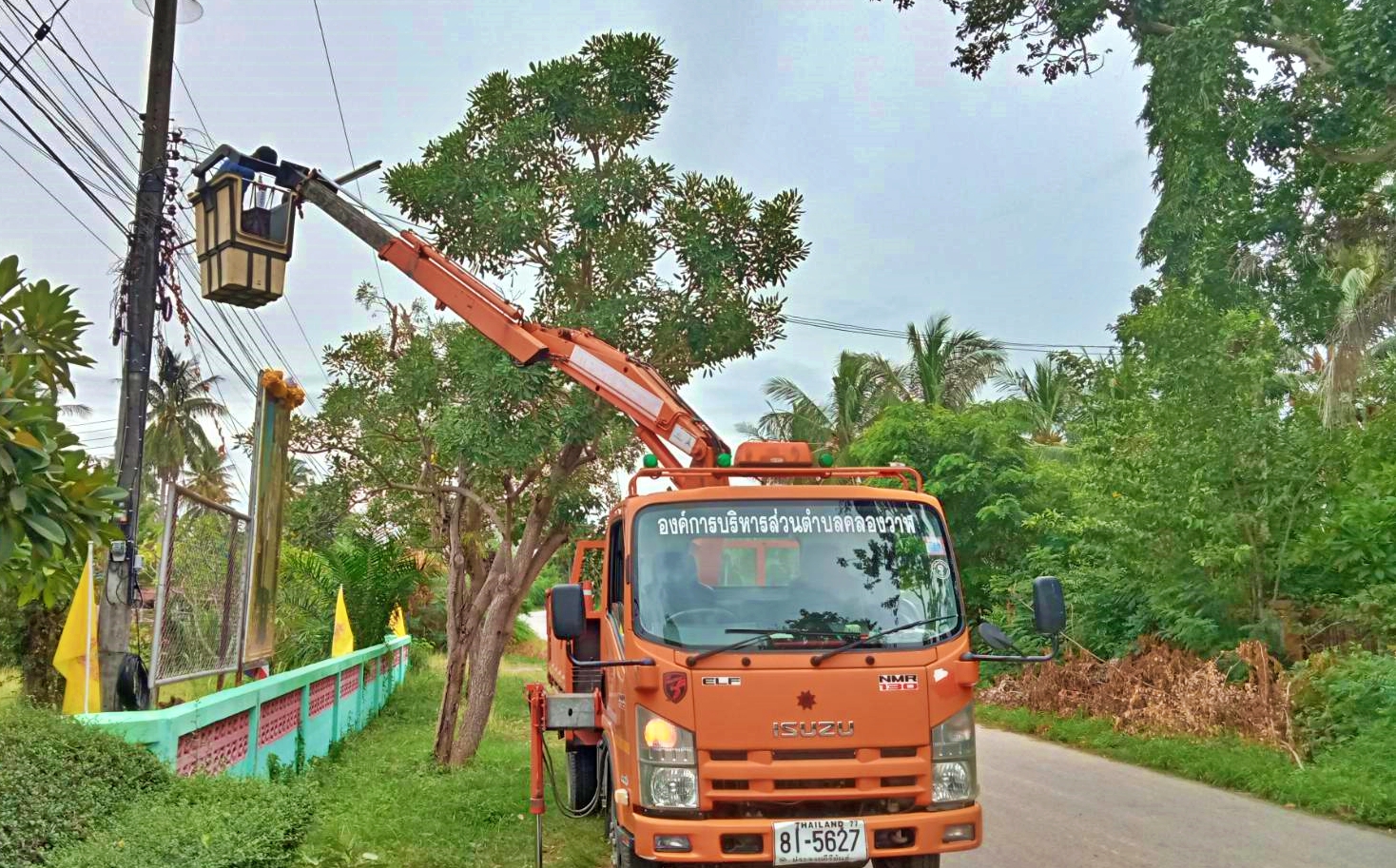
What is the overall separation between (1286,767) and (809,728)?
666 cm

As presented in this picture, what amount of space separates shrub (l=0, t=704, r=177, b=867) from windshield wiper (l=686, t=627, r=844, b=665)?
111 inches

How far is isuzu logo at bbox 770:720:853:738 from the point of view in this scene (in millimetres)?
5043

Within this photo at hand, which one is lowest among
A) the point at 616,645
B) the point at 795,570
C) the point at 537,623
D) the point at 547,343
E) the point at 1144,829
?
the point at 537,623

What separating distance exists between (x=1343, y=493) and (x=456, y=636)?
10.1 metres

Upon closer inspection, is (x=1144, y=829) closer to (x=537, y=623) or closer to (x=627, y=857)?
(x=627, y=857)

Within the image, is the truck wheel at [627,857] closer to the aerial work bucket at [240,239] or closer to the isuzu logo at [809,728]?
the isuzu logo at [809,728]

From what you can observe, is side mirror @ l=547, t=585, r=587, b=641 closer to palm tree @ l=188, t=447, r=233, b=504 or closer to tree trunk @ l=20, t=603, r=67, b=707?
tree trunk @ l=20, t=603, r=67, b=707

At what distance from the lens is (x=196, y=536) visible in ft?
27.9

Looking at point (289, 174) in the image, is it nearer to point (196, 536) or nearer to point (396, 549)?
point (196, 536)

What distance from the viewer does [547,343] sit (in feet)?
28.4

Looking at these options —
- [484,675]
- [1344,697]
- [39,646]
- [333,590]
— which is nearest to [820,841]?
[1344,697]

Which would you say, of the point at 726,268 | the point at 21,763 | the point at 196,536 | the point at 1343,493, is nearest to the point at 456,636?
the point at 196,536

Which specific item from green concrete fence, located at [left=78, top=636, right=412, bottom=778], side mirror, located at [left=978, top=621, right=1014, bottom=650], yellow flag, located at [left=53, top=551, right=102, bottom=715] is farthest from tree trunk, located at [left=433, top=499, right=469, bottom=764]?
side mirror, located at [left=978, top=621, right=1014, bottom=650]

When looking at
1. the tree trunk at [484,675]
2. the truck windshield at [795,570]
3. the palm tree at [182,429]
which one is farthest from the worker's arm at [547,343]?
the palm tree at [182,429]
